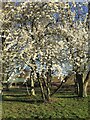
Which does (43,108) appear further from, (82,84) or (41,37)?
(82,84)

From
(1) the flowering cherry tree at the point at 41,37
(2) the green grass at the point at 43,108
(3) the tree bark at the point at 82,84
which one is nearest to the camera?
(1) the flowering cherry tree at the point at 41,37

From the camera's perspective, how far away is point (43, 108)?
13.1 m

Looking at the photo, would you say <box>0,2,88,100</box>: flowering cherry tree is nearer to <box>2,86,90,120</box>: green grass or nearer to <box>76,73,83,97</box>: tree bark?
<box>2,86,90,120</box>: green grass

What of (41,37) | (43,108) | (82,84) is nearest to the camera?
(41,37)

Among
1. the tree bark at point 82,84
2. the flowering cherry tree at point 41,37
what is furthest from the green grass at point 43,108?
the flowering cherry tree at point 41,37

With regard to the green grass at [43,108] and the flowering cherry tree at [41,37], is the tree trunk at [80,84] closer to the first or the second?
the green grass at [43,108]

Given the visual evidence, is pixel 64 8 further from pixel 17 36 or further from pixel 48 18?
pixel 17 36

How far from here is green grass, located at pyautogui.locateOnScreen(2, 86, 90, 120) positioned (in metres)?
12.1

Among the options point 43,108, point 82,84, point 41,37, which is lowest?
point 43,108

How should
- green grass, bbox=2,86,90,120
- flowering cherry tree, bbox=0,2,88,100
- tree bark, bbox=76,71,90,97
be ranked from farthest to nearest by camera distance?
tree bark, bbox=76,71,90,97
green grass, bbox=2,86,90,120
flowering cherry tree, bbox=0,2,88,100

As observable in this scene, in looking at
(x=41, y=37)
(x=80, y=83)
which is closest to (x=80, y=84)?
(x=80, y=83)

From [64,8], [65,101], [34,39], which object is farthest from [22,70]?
[65,101]

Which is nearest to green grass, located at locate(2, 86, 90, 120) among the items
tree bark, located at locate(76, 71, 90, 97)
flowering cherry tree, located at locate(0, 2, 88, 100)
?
tree bark, located at locate(76, 71, 90, 97)

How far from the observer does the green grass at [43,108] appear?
12141 mm
